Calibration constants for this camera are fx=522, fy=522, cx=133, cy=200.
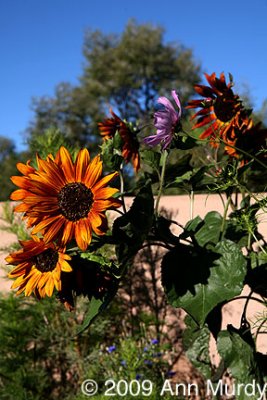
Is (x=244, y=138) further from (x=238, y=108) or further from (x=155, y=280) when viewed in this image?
(x=155, y=280)

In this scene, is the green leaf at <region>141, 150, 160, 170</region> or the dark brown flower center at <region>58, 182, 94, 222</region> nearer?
the dark brown flower center at <region>58, 182, 94, 222</region>

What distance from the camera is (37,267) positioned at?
0.70 metres

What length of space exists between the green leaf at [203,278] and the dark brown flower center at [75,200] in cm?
16

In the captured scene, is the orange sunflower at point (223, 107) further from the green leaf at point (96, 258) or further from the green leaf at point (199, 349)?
the green leaf at point (199, 349)

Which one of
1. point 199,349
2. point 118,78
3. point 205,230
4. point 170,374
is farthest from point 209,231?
point 118,78

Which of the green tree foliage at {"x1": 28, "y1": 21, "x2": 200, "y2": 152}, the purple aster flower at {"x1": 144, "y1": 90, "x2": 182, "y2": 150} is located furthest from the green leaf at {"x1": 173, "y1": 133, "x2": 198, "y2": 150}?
the green tree foliage at {"x1": 28, "y1": 21, "x2": 200, "y2": 152}

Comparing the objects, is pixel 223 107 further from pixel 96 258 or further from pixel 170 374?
pixel 170 374

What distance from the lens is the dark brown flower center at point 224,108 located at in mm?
849

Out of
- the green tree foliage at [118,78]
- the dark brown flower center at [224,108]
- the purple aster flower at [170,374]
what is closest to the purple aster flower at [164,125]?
the dark brown flower center at [224,108]

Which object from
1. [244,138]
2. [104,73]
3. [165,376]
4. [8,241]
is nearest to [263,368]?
[244,138]

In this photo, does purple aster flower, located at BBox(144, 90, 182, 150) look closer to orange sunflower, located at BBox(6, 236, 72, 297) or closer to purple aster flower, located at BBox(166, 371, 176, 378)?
orange sunflower, located at BBox(6, 236, 72, 297)

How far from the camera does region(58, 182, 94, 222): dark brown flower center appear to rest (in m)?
0.66

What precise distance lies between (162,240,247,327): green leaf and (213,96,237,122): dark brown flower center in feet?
0.74

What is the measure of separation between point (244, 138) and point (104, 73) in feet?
48.1
